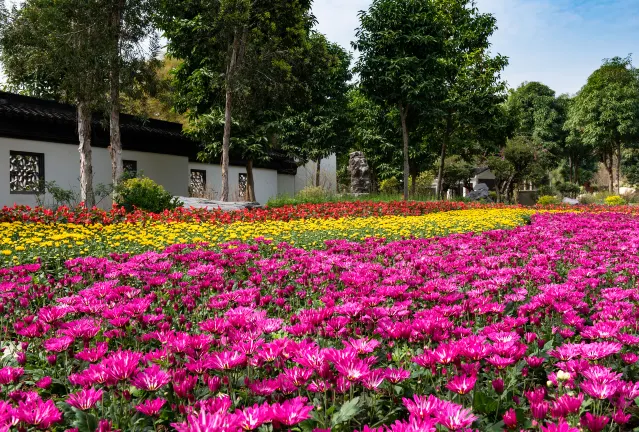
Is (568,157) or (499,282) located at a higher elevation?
(568,157)

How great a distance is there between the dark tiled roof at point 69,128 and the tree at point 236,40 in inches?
104

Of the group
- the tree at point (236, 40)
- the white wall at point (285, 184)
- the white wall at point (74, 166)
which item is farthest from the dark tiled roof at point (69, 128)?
the white wall at point (285, 184)

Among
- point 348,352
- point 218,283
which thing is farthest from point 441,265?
point 348,352

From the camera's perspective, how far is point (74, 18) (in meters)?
15.6

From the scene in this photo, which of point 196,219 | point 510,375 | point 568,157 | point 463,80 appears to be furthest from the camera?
point 568,157

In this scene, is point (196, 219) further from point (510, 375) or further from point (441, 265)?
point (510, 375)

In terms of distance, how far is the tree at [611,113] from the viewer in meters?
35.2

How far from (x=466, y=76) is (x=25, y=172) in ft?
65.7

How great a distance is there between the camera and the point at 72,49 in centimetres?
1516

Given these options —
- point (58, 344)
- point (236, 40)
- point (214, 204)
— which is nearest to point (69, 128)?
point (214, 204)

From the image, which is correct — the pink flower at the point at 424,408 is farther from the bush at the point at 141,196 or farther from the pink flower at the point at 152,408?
the bush at the point at 141,196

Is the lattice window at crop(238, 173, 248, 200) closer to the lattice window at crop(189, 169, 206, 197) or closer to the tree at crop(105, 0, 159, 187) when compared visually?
the lattice window at crop(189, 169, 206, 197)

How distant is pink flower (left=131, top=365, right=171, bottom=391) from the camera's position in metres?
1.60

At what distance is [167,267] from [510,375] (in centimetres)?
295
